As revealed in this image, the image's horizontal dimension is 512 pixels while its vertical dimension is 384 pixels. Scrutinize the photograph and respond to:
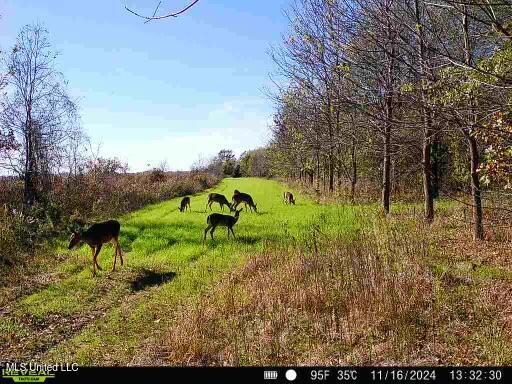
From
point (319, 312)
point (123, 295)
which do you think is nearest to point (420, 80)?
point (319, 312)

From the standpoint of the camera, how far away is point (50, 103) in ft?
75.4

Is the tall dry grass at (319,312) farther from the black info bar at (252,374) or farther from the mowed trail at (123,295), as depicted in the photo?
the mowed trail at (123,295)

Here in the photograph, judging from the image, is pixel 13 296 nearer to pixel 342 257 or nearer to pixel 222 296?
pixel 222 296

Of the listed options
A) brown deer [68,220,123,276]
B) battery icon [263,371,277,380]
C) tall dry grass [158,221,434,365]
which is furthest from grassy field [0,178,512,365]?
brown deer [68,220,123,276]

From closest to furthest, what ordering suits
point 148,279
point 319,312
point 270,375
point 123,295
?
point 270,375, point 319,312, point 123,295, point 148,279

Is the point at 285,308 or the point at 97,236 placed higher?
the point at 97,236

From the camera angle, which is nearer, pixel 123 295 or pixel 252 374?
pixel 252 374

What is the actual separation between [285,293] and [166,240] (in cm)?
795

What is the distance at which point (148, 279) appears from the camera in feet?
34.2

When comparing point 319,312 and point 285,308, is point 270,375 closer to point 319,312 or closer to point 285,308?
point 319,312

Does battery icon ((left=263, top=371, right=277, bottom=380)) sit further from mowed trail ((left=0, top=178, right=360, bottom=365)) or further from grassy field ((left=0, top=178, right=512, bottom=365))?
mowed trail ((left=0, top=178, right=360, bottom=365))

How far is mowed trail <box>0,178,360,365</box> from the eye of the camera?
6.68m

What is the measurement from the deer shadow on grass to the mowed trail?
0.9 inches

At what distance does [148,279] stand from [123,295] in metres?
1.13
